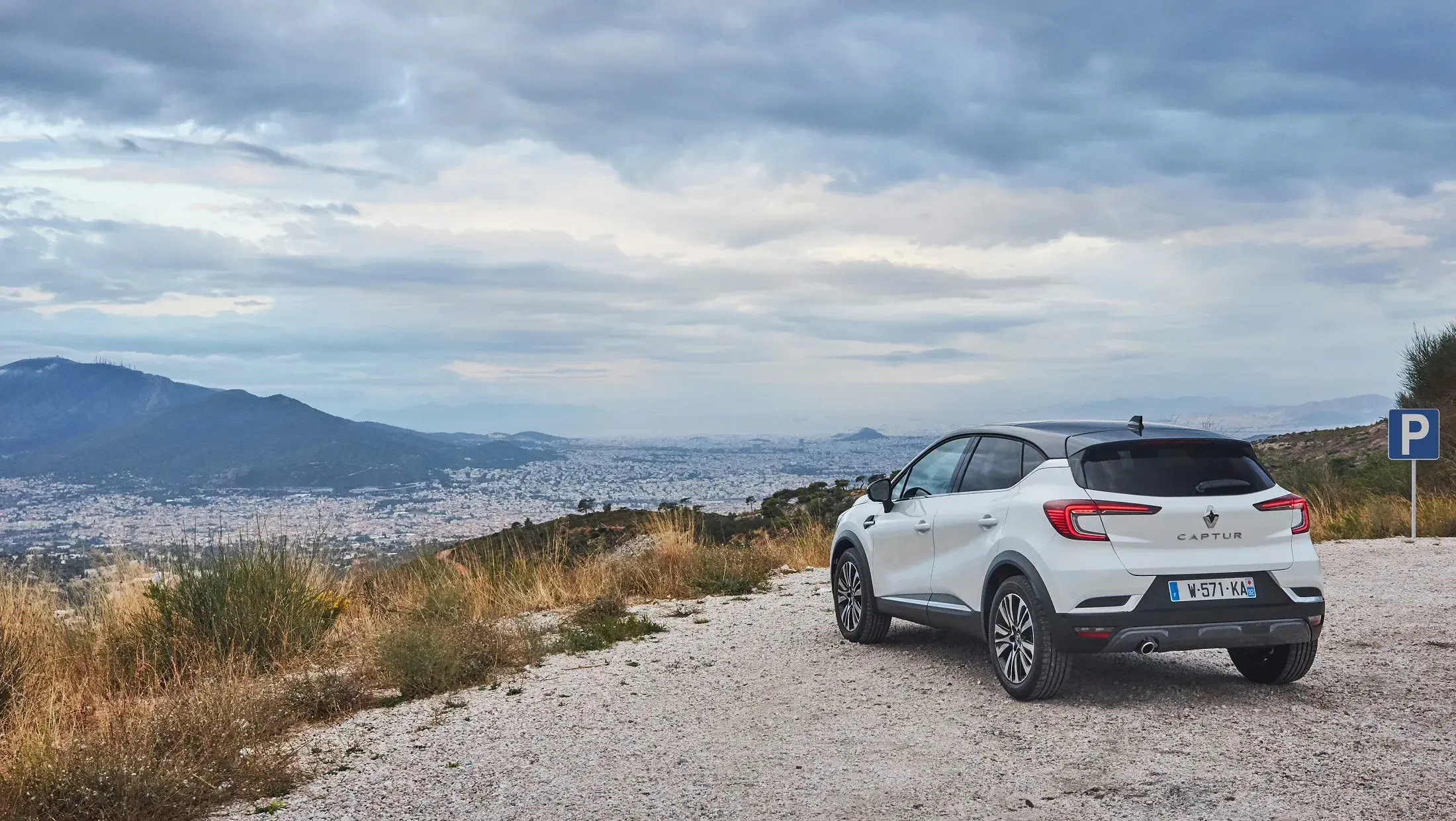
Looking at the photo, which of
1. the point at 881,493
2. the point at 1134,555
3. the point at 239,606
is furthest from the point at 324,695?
the point at 1134,555

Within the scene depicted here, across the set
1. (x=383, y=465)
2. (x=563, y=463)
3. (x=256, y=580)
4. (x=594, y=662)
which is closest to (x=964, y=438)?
(x=594, y=662)

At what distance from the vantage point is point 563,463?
6594cm

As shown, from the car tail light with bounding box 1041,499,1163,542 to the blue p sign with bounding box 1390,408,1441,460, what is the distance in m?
11.8

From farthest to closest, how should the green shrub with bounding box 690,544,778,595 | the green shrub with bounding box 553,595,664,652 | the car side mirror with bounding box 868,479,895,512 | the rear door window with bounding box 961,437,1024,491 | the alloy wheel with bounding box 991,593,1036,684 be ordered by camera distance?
the green shrub with bounding box 690,544,778,595
the green shrub with bounding box 553,595,664,652
the car side mirror with bounding box 868,479,895,512
the rear door window with bounding box 961,437,1024,491
the alloy wheel with bounding box 991,593,1036,684

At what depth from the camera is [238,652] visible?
9.51 m

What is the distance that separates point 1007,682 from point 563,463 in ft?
196

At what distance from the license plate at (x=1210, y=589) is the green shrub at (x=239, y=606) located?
7071mm

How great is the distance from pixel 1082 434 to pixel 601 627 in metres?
5.07

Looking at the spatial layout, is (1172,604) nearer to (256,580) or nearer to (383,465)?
(256,580)

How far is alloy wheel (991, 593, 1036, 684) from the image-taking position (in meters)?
7.08

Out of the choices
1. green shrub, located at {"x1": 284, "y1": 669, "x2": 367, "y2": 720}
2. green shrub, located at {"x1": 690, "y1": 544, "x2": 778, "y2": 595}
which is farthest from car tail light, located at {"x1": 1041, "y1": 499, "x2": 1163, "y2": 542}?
green shrub, located at {"x1": 690, "y1": 544, "x2": 778, "y2": 595}

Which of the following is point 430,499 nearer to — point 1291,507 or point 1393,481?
point 1393,481

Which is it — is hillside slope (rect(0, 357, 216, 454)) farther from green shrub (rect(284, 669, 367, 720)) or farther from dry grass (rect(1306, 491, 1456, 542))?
green shrub (rect(284, 669, 367, 720))

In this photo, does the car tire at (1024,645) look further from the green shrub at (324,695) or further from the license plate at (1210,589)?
the green shrub at (324,695)
